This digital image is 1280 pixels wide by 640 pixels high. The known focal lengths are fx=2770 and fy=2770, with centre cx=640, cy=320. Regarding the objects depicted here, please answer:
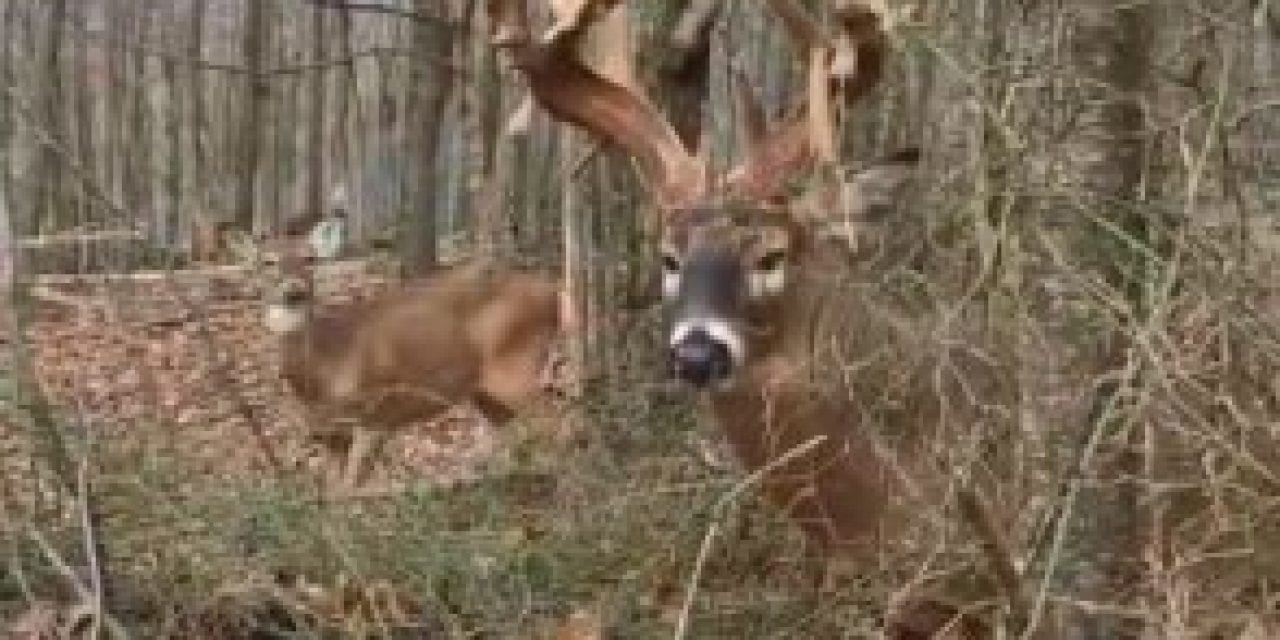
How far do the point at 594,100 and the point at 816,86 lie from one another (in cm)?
140

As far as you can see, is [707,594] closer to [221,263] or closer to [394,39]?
[221,263]

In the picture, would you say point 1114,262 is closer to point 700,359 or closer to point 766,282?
point 700,359

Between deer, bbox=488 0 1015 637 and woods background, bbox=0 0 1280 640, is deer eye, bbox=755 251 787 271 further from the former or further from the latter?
woods background, bbox=0 0 1280 640

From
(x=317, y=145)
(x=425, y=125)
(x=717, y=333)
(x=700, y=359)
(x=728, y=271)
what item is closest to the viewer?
(x=700, y=359)

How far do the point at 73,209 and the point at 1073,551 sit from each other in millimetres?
8259

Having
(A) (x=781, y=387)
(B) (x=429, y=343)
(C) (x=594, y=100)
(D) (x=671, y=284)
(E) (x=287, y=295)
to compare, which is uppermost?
(C) (x=594, y=100)

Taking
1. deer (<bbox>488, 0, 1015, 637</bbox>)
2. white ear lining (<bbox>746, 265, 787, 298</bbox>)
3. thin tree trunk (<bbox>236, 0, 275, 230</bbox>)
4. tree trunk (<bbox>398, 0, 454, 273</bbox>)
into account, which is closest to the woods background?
deer (<bbox>488, 0, 1015, 637</bbox>)

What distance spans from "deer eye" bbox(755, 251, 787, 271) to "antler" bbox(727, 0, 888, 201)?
0.49 ft

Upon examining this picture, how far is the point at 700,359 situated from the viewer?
7.10 m

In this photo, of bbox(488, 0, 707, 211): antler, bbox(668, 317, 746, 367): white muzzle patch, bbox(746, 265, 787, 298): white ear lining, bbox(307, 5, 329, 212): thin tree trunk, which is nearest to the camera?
bbox(668, 317, 746, 367): white muzzle patch

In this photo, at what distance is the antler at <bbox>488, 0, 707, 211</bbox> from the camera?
7.57 metres

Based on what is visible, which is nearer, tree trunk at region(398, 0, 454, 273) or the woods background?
the woods background

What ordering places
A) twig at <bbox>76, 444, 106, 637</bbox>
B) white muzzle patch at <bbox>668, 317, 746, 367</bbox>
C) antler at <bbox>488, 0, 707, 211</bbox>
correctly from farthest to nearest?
antler at <bbox>488, 0, 707, 211</bbox>, white muzzle patch at <bbox>668, 317, 746, 367</bbox>, twig at <bbox>76, 444, 106, 637</bbox>

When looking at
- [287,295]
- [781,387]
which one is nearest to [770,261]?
[781,387]
